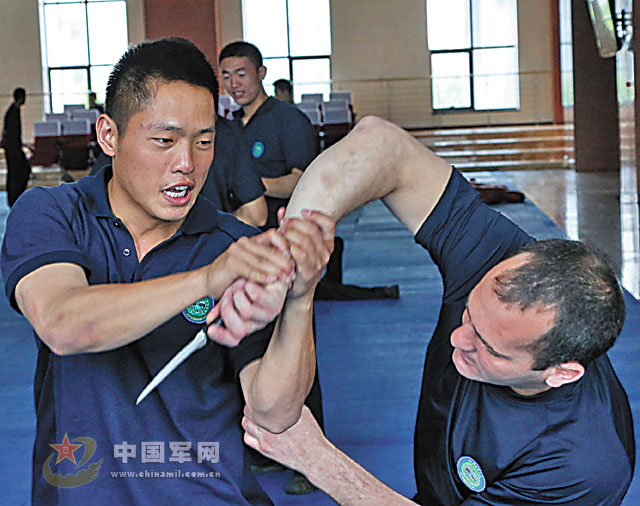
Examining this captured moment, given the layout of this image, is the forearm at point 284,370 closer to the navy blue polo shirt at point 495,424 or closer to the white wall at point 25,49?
the navy blue polo shirt at point 495,424

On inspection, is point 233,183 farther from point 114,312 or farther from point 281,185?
point 114,312

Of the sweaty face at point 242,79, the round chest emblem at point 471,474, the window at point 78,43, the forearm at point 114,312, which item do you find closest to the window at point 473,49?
the window at point 78,43

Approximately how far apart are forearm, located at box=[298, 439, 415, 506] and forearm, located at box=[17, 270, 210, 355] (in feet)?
1.78

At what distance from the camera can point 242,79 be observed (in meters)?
4.12

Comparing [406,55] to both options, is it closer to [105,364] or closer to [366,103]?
[366,103]

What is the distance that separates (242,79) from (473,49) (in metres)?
14.9

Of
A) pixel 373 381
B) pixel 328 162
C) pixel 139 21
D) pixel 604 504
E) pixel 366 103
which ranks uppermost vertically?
pixel 139 21

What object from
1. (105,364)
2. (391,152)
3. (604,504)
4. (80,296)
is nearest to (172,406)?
(105,364)

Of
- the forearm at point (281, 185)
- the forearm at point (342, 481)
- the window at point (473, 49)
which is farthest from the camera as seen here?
the window at point (473, 49)

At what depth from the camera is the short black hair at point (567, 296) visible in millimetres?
1400

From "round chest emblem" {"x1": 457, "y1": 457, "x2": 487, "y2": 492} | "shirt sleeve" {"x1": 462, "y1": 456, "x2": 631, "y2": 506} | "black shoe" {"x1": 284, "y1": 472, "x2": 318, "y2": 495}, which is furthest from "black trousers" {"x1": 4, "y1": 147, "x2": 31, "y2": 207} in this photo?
"shirt sleeve" {"x1": 462, "y1": 456, "x2": 631, "y2": 506}

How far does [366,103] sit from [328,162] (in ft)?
54.2

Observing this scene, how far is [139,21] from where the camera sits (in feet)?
58.3

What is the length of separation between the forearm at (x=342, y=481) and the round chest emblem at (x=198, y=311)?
36cm
